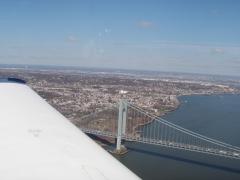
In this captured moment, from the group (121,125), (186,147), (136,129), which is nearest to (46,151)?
(186,147)

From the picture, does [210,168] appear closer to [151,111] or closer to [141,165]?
[141,165]

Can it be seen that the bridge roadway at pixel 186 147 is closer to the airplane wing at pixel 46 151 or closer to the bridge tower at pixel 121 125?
the bridge tower at pixel 121 125

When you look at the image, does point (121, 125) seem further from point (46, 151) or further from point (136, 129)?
point (46, 151)

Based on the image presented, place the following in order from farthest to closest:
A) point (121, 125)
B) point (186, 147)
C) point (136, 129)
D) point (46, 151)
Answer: point (136, 129)
point (121, 125)
point (186, 147)
point (46, 151)

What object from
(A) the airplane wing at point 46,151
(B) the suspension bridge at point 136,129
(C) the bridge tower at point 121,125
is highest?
(A) the airplane wing at point 46,151

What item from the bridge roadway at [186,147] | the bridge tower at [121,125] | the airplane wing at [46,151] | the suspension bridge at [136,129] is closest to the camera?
the airplane wing at [46,151]

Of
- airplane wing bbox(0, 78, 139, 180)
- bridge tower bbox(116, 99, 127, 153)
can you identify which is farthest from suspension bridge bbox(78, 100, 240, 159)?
airplane wing bbox(0, 78, 139, 180)

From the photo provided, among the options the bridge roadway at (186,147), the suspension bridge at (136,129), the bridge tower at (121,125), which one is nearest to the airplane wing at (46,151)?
the bridge roadway at (186,147)

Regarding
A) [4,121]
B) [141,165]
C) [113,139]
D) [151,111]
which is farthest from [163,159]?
[151,111]
